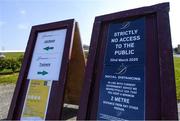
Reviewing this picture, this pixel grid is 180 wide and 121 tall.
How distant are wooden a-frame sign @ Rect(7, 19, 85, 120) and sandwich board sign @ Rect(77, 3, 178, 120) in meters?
0.39

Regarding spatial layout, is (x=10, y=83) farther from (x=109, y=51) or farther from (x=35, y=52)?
(x=109, y=51)

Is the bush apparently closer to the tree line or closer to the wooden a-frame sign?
the tree line

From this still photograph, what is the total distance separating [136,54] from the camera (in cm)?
257

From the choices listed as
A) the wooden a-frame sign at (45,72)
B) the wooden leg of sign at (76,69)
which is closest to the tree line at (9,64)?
the wooden leg of sign at (76,69)

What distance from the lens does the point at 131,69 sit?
255 centimetres

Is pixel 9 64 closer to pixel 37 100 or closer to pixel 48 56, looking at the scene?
pixel 48 56

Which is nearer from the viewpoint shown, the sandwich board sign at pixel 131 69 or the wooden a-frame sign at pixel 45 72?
the sandwich board sign at pixel 131 69

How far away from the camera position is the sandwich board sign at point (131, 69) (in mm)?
2277

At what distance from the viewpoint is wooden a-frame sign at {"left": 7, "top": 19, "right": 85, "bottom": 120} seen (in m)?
3.05

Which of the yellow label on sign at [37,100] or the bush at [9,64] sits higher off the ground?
the bush at [9,64]

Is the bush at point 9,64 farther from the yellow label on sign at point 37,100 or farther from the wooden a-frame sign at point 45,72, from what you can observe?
the yellow label on sign at point 37,100

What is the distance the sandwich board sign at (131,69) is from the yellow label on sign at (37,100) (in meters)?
0.62

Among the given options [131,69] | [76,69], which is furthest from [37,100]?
[131,69]

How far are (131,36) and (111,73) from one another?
1.68ft
